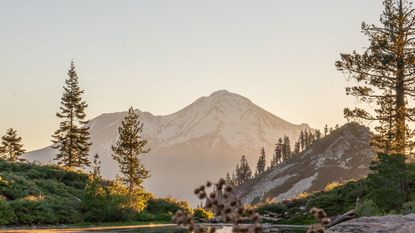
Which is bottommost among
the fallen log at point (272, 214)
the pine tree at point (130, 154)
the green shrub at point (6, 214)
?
the fallen log at point (272, 214)

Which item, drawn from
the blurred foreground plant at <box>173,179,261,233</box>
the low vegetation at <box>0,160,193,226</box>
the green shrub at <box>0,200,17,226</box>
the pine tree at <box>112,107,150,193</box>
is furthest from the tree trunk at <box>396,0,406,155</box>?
the blurred foreground plant at <box>173,179,261,233</box>

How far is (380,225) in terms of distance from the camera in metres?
9.59

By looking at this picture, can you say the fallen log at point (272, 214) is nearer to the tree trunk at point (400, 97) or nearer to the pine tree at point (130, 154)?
the tree trunk at point (400, 97)

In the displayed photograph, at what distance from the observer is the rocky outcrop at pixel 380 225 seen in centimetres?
937

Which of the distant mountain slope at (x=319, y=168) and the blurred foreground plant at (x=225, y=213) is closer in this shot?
the blurred foreground plant at (x=225, y=213)

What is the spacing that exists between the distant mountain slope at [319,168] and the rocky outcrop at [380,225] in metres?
121

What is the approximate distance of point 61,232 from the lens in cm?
2148

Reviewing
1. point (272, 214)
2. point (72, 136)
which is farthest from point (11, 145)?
point (272, 214)

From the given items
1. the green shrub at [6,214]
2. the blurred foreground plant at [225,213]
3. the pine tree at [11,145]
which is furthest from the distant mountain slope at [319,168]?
the blurred foreground plant at [225,213]

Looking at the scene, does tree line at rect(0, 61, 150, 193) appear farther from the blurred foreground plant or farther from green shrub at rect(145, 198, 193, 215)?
the blurred foreground plant

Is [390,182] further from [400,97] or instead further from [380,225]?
[380,225]

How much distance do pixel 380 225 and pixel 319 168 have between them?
5733 inches

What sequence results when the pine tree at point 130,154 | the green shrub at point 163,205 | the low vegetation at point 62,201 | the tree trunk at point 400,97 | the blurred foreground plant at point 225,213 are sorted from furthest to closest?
the pine tree at point 130,154, the green shrub at point 163,205, the tree trunk at point 400,97, the low vegetation at point 62,201, the blurred foreground plant at point 225,213

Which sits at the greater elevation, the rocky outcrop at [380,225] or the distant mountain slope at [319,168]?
the distant mountain slope at [319,168]
